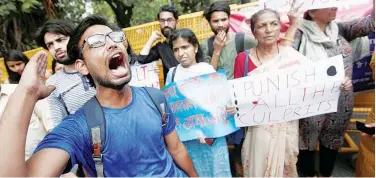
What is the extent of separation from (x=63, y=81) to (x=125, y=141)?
1.12 metres

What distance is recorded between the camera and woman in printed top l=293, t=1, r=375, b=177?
2.75 metres

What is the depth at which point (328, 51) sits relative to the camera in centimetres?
276

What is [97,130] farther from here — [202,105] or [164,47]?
[164,47]

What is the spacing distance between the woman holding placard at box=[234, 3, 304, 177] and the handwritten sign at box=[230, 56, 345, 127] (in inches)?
3.3

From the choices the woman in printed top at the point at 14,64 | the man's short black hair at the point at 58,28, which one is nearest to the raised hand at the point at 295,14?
the man's short black hair at the point at 58,28

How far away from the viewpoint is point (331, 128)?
9.61 ft

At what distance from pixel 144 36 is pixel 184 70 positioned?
2.72 meters

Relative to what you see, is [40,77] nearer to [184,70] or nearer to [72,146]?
[72,146]

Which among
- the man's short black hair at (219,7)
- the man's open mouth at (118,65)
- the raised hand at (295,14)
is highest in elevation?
the man's short black hair at (219,7)

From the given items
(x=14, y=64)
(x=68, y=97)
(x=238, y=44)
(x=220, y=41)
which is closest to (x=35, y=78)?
(x=68, y=97)

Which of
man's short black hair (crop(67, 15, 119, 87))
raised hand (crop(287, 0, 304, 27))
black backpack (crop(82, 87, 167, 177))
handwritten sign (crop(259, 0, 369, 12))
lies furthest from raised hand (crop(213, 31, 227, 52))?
black backpack (crop(82, 87, 167, 177))

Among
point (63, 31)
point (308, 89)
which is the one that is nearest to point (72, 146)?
point (63, 31)

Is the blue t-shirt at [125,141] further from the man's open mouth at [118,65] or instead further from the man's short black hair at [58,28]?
the man's short black hair at [58,28]

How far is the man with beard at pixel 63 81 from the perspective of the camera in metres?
2.32
